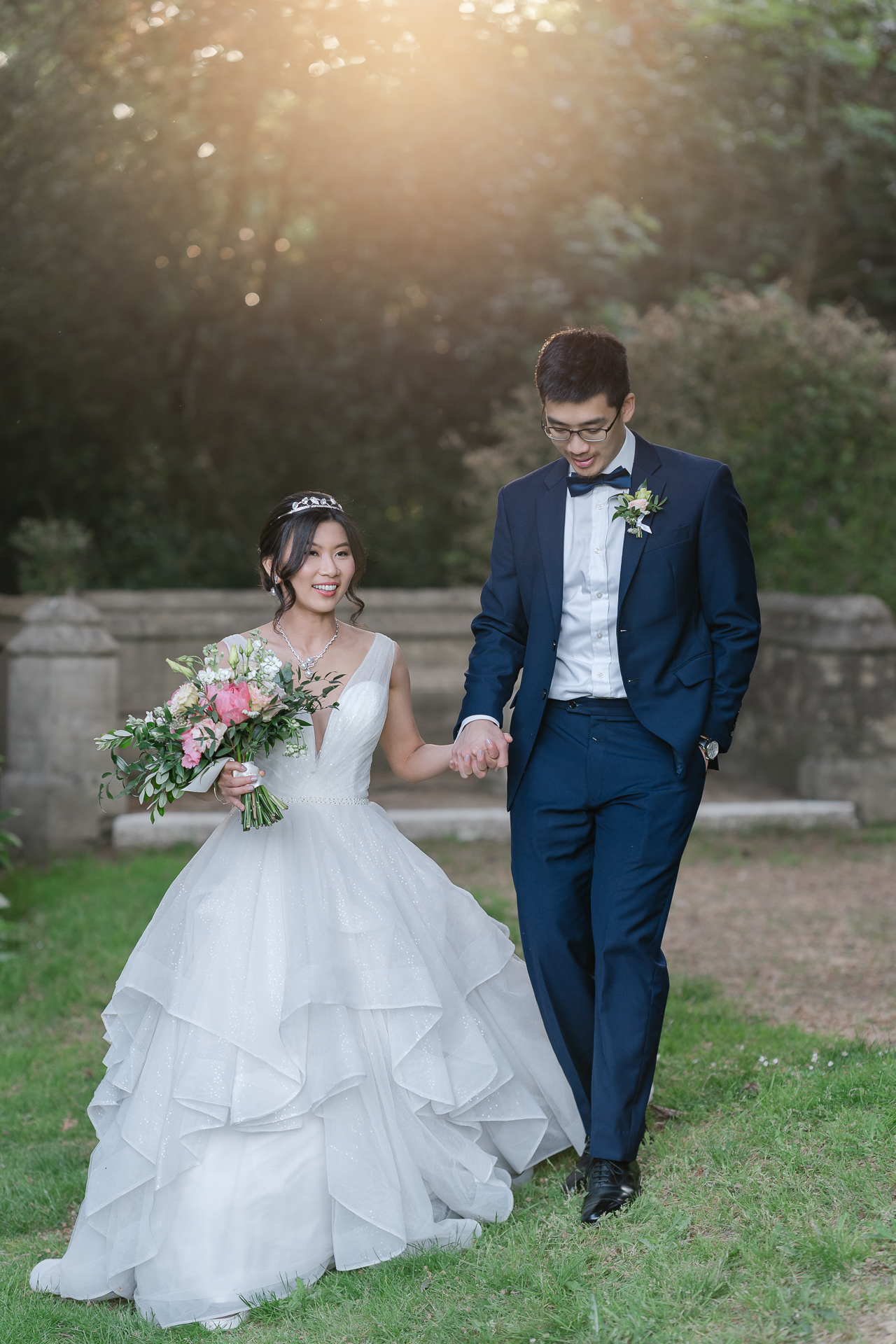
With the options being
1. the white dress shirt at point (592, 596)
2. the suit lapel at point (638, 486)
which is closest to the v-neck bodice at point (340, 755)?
the white dress shirt at point (592, 596)

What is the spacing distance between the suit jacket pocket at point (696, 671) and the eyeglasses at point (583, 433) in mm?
666

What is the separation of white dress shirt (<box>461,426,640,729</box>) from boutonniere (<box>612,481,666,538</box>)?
0.21 ft

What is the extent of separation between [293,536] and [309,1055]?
4.96 ft

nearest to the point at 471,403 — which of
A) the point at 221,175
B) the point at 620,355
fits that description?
the point at 221,175

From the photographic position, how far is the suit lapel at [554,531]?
3.75 metres

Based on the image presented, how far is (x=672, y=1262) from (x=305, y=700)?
1673 mm

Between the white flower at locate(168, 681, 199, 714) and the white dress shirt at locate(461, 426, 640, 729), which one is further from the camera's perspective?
the white dress shirt at locate(461, 426, 640, 729)

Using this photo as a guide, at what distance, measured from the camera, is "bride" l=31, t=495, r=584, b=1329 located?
3.37 metres

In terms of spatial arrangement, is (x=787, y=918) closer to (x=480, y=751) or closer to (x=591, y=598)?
(x=591, y=598)

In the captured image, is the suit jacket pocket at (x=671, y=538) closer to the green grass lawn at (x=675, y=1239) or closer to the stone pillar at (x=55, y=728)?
the green grass lawn at (x=675, y=1239)

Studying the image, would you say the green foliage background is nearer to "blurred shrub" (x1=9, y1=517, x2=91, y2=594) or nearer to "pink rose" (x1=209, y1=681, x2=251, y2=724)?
"blurred shrub" (x1=9, y1=517, x2=91, y2=594)

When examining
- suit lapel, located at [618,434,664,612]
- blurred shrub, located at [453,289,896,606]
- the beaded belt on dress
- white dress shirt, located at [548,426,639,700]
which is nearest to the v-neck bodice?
the beaded belt on dress

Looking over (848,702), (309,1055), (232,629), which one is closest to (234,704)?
(309,1055)

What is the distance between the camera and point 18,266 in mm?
13062
